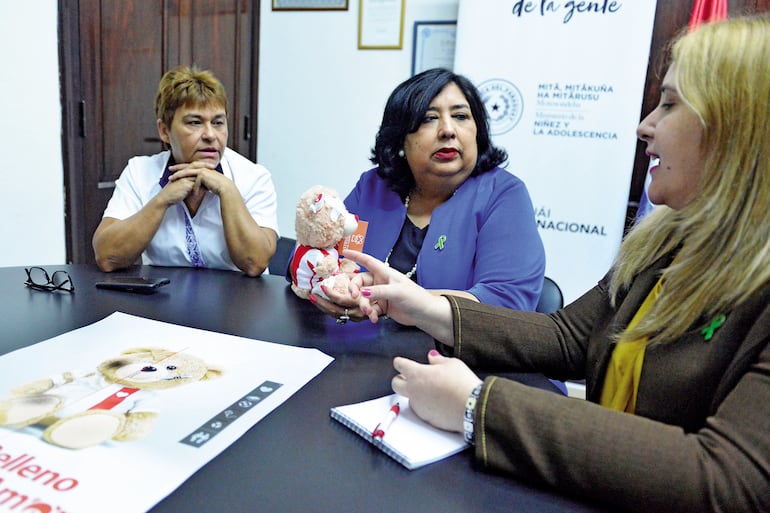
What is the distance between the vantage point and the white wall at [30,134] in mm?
2068

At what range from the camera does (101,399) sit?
28.5 inches

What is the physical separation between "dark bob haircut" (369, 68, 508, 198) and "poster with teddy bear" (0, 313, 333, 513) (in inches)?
34.8

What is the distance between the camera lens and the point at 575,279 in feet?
8.93

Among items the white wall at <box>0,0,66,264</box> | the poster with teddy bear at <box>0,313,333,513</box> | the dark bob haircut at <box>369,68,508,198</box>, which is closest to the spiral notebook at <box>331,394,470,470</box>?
the poster with teddy bear at <box>0,313,333,513</box>

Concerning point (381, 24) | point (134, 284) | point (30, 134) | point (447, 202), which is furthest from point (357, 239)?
point (381, 24)

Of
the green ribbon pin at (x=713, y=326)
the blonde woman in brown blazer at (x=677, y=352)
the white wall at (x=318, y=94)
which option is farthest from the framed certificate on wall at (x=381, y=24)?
the green ribbon pin at (x=713, y=326)

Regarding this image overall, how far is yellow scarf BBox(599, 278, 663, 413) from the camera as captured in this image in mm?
828

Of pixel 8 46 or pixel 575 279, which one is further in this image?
pixel 575 279

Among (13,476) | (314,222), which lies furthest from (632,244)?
(13,476)

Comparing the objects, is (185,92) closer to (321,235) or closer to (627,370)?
(321,235)

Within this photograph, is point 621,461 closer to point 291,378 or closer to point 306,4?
point 291,378

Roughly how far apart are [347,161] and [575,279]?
155 centimetres

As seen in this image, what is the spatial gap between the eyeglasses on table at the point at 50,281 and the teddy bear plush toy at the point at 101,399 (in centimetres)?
52

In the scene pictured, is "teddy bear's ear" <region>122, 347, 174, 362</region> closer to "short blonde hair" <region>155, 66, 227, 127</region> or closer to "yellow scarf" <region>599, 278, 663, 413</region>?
"yellow scarf" <region>599, 278, 663, 413</region>
